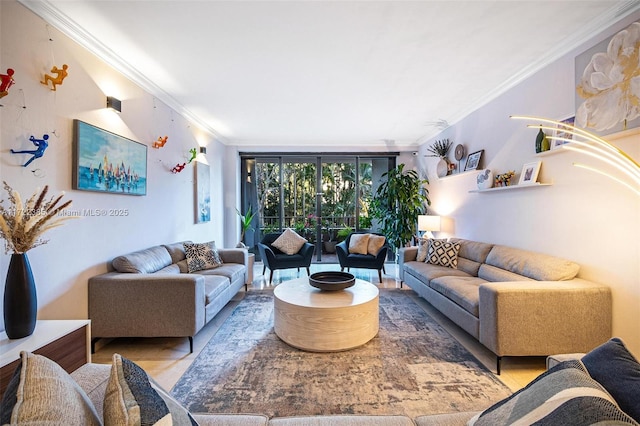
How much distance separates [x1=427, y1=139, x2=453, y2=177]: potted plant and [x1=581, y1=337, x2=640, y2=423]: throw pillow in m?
4.33

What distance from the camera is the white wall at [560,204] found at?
2.22 meters

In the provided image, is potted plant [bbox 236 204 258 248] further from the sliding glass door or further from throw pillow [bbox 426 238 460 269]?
throw pillow [bbox 426 238 460 269]

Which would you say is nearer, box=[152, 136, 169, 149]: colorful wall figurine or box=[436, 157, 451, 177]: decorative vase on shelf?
box=[152, 136, 169, 149]: colorful wall figurine

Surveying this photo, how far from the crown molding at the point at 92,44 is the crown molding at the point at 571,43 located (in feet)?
13.7

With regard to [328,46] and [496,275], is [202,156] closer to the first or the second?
[328,46]

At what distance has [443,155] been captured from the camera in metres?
5.14

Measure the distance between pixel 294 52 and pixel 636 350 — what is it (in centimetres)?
373

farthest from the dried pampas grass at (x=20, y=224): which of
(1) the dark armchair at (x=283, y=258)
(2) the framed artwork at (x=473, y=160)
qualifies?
(2) the framed artwork at (x=473, y=160)

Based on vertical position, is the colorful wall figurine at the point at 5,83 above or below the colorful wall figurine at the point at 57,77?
below

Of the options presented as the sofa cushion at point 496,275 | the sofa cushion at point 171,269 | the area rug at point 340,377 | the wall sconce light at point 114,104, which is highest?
the wall sconce light at point 114,104

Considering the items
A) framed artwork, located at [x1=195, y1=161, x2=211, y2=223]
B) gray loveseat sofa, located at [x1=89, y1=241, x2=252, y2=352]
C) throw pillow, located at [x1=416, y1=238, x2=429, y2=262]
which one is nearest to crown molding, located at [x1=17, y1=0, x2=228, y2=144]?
framed artwork, located at [x1=195, y1=161, x2=211, y2=223]

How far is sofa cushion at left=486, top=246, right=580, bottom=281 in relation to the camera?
2.53 metres

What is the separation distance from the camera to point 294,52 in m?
2.77

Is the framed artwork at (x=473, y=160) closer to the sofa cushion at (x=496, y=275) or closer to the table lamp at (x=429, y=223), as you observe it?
the table lamp at (x=429, y=223)
